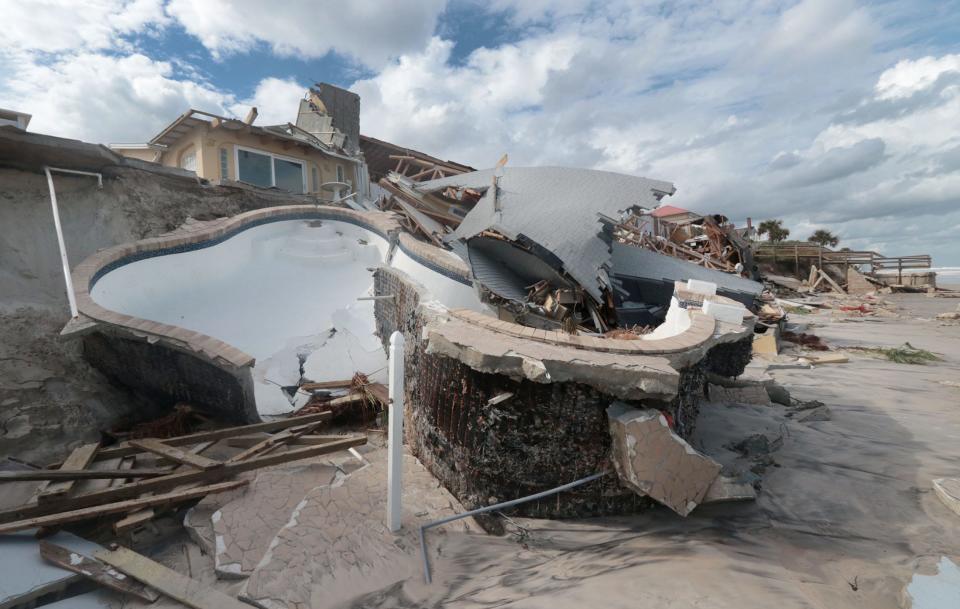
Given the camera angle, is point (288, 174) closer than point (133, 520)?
No

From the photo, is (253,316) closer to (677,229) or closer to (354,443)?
(354,443)

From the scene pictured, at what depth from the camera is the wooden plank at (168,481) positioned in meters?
2.96

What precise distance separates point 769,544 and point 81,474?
4.76 metres

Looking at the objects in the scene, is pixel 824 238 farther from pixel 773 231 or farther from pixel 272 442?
pixel 272 442

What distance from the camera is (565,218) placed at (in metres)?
6.99

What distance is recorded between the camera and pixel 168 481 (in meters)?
3.31

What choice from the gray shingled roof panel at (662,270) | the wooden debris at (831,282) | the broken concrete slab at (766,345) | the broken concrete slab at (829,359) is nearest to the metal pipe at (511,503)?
the gray shingled roof panel at (662,270)

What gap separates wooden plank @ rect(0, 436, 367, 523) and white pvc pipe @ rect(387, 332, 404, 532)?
4.64ft

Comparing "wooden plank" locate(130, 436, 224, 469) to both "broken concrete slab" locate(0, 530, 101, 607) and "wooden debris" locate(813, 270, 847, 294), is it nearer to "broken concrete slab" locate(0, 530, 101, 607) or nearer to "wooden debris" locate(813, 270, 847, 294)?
"broken concrete slab" locate(0, 530, 101, 607)

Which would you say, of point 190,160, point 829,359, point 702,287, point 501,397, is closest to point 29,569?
point 501,397

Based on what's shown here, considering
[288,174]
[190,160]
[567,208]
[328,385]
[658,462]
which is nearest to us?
[658,462]

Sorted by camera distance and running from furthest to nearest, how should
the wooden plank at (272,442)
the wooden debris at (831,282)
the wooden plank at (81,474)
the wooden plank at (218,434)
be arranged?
the wooden debris at (831,282), the wooden plank at (218,434), the wooden plank at (272,442), the wooden plank at (81,474)

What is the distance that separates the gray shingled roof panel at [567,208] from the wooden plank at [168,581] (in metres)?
5.30

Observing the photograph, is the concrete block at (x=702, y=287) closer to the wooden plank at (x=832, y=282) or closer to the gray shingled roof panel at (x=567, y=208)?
the gray shingled roof panel at (x=567, y=208)
